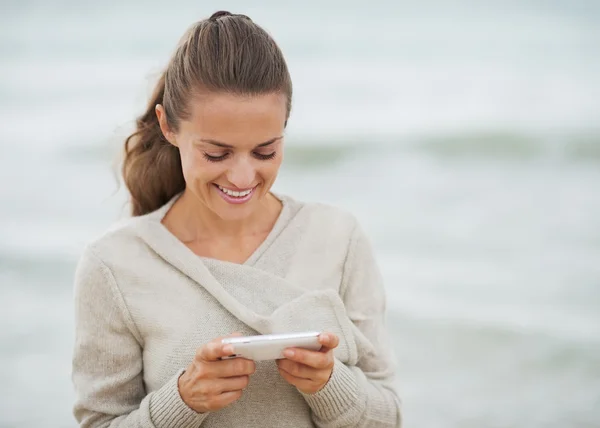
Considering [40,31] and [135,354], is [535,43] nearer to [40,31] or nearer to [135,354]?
[40,31]

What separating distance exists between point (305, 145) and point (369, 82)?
236cm

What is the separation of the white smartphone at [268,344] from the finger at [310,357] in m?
0.01

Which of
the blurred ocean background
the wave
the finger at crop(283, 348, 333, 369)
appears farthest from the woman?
the wave

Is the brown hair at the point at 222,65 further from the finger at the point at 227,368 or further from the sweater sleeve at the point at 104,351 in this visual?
the finger at the point at 227,368

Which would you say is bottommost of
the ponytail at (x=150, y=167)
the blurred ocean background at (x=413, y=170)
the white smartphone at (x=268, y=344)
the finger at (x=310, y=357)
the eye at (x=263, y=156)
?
the blurred ocean background at (x=413, y=170)

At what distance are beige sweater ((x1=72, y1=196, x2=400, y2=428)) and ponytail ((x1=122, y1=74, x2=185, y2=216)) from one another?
0.18m

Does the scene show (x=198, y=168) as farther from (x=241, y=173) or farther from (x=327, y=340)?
(x=327, y=340)

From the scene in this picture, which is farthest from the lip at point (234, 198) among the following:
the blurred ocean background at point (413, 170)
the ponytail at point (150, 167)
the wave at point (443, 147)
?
the wave at point (443, 147)

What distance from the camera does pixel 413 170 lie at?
374 inches

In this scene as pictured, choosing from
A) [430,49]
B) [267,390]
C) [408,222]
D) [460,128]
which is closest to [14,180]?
[408,222]

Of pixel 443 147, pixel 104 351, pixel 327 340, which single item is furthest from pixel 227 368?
pixel 443 147

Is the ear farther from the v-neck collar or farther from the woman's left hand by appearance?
the woman's left hand

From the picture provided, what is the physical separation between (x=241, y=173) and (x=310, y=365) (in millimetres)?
541

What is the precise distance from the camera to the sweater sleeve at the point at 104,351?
2520mm
